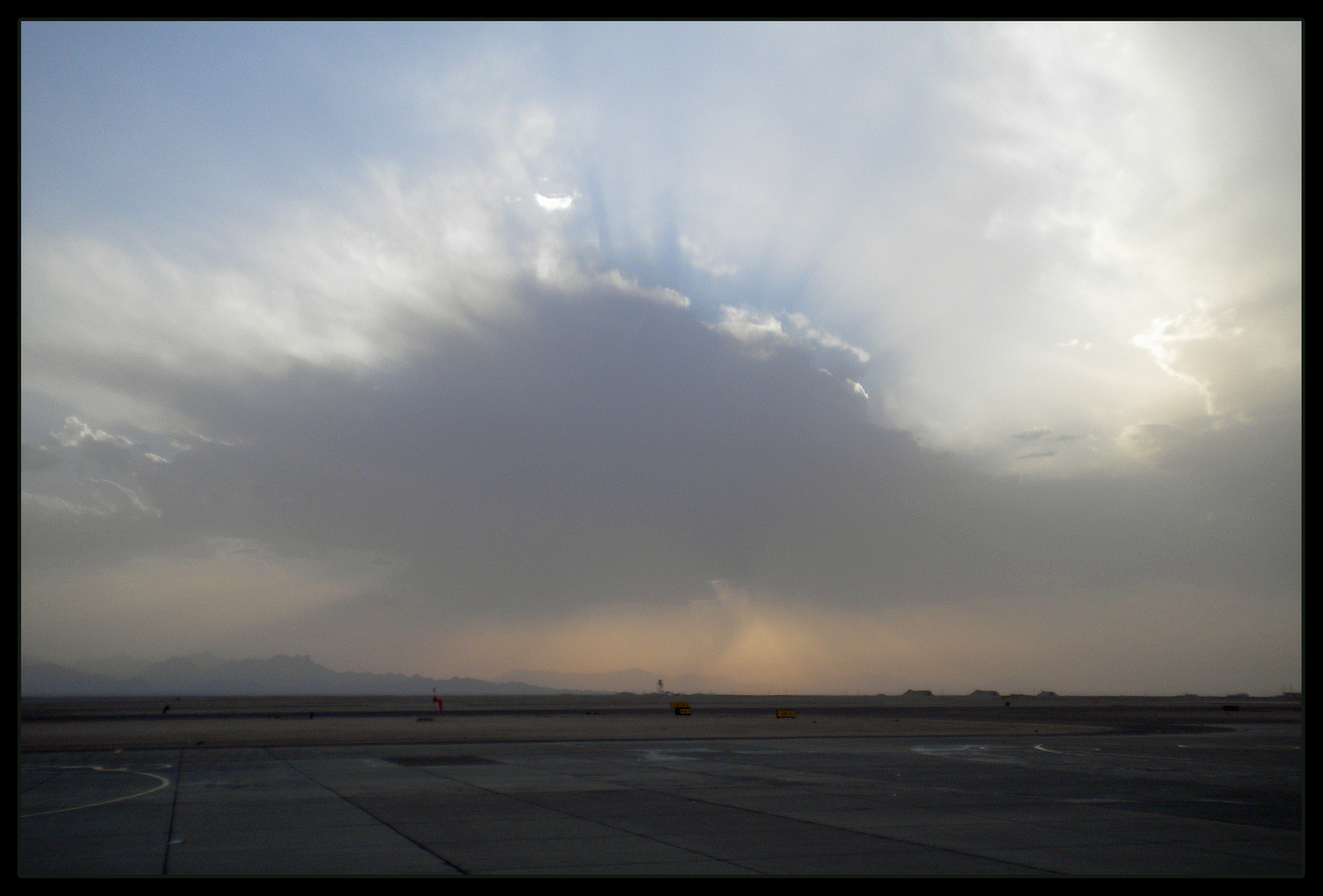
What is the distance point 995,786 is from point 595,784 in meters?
10.1

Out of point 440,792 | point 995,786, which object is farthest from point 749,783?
point 440,792

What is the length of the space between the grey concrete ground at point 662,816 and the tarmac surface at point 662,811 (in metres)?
0.08

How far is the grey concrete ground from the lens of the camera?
43.3ft

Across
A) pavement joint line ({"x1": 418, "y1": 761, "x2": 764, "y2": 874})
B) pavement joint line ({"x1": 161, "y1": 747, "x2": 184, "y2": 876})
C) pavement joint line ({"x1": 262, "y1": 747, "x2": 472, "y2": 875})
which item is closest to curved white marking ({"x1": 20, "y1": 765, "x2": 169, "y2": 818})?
pavement joint line ({"x1": 161, "y1": 747, "x2": 184, "y2": 876})

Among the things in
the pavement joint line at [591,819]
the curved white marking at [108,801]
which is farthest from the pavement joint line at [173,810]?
the pavement joint line at [591,819]

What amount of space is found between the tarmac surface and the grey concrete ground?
8 centimetres

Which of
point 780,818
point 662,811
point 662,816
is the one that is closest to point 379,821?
point 662,816

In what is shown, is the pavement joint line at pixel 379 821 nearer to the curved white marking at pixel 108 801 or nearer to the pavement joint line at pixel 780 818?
the pavement joint line at pixel 780 818

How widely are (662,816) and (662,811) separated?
0.60 meters

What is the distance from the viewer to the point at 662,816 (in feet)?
57.8

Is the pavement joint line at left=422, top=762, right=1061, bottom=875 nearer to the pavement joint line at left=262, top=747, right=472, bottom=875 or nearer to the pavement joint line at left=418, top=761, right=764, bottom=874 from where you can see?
the pavement joint line at left=418, top=761, right=764, bottom=874

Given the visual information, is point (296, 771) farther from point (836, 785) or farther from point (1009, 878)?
point (1009, 878)

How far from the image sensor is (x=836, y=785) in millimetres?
23047

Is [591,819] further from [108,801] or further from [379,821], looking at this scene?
[108,801]
